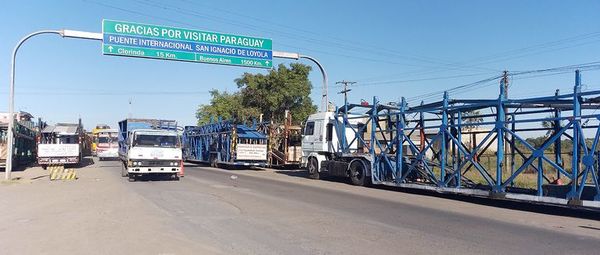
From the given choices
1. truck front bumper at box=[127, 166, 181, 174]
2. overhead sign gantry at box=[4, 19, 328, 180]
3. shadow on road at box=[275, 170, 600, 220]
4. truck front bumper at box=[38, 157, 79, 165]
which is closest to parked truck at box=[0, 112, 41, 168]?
truck front bumper at box=[38, 157, 79, 165]

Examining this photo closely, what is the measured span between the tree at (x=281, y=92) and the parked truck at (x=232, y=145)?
9047mm

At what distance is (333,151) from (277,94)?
71.9 ft

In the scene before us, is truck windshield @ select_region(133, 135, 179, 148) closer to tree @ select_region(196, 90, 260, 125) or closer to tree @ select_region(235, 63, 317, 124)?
tree @ select_region(235, 63, 317, 124)

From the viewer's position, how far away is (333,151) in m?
22.4

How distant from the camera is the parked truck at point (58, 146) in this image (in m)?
30.0

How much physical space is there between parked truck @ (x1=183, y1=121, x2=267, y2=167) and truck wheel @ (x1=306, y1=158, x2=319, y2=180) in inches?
252

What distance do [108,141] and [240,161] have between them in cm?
2224

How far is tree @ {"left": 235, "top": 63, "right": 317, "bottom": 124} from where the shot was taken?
43.3 meters

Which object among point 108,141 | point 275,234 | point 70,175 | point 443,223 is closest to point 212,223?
point 275,234

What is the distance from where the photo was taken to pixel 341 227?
966 centimetres

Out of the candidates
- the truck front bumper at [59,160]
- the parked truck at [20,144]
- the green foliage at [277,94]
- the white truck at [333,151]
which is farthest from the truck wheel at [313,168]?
the green foliage at [277,94]

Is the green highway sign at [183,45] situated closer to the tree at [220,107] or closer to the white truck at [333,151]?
the white truck at [333,151]

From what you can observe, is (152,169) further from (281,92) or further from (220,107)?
(220,107)

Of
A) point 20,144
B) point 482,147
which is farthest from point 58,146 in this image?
point 482,147
